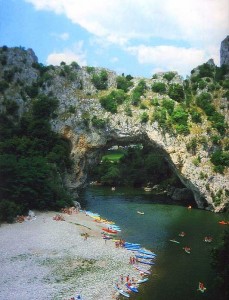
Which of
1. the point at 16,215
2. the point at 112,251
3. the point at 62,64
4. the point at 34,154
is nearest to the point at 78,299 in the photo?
the point at 112,251

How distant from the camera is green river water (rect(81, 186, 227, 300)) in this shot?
34438 millimetres

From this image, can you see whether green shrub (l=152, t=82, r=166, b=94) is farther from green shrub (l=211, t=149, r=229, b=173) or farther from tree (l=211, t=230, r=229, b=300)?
tree (l=211, t=230, r=229, b=300)

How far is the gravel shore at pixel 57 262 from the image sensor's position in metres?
32.6

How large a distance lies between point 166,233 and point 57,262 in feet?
59.1

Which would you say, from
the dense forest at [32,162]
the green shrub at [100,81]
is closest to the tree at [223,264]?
the dense forest at [32,162]

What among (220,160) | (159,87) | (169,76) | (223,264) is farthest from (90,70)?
(223,264)

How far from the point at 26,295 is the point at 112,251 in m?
13.8

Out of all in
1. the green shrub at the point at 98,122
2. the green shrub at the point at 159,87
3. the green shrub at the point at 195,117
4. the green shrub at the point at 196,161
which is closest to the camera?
the green shrub at the point at 196,161

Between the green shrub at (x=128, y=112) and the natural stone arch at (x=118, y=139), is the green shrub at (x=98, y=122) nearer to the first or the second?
the natural stone arch at (x=118, y=139)

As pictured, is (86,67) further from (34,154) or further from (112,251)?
(112,251)

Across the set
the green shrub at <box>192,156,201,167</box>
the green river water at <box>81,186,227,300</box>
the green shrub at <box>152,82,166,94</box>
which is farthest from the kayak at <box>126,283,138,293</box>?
the green shrub at <box>152,82,166,94</box>

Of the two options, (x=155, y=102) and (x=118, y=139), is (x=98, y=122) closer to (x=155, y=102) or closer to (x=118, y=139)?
(x=118, y=139)

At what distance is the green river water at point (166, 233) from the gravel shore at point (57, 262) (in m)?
3.47

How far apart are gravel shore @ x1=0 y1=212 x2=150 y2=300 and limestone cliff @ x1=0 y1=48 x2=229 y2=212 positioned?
75.5 ft
